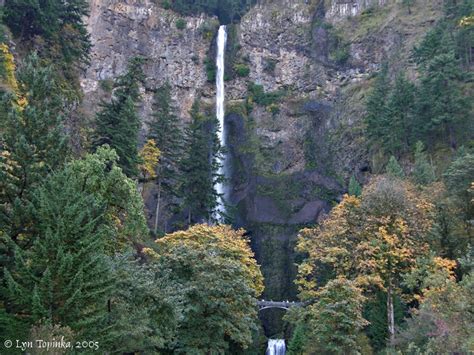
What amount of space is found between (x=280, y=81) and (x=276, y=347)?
98.6ft

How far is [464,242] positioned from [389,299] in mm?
5359

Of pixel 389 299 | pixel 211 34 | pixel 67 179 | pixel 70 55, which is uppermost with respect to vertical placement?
pixel 211 34

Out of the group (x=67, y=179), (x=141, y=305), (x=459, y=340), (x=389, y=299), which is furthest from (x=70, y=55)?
(x=459, y=340)

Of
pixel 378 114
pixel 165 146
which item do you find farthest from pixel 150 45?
pixel 378 114

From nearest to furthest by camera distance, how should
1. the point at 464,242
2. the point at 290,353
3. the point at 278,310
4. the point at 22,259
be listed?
the point at 22,259, the point at 464,242, the point at 290,353, the point at 278,310

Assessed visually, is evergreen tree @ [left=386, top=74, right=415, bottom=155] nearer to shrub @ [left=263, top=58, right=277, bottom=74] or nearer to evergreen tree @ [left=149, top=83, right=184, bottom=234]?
evergreen tree @ [left=149, top=83, right=184, bottom=234]

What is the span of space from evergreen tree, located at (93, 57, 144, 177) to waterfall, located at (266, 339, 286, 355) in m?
15.3

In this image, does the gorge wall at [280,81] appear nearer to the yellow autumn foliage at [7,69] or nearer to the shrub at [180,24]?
the shrub at [180,24]

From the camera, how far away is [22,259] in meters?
14.1

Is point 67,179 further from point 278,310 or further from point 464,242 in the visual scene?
point 278,310

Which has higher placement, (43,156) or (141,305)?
(43,156)

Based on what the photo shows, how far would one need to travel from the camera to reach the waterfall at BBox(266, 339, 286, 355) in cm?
3354

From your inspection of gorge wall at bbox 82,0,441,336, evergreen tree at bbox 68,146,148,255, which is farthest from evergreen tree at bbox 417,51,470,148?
evergreen tree at bbox 68,146,148,255

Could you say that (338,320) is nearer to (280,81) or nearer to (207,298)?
(207,298)
